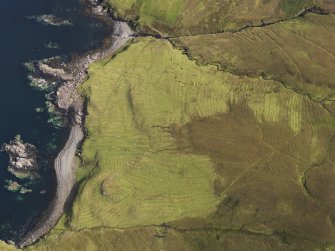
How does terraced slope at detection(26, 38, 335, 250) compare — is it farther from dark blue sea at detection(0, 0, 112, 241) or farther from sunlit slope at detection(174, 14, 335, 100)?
dark blue sea at detection(0, 0, 112, 241)

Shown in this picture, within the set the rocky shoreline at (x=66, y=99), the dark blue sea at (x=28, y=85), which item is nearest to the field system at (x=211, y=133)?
the rocky shoreline at (x=66, y=99)

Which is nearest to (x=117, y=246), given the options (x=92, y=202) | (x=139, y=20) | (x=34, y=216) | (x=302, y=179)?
(x=92, y=202)

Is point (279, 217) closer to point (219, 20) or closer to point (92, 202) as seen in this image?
point (92, 202)

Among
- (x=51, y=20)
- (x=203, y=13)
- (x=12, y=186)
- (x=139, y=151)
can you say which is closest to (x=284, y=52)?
(x=203, y=13)

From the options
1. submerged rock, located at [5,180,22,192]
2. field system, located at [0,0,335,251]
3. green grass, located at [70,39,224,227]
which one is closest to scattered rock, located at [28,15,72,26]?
field system, located at [0,0,335,251]

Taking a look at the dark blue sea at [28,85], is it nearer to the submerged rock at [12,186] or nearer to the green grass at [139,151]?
the submerged rock at [12,186]

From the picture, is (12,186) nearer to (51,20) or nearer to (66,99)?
(66,99)
